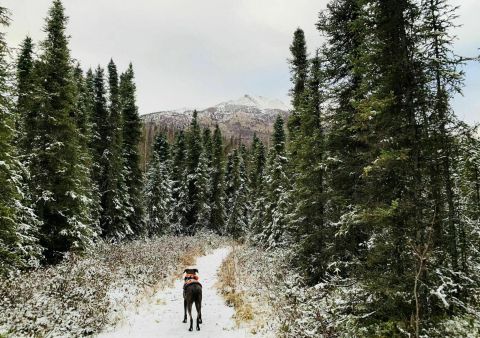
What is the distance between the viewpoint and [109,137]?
30344 mm

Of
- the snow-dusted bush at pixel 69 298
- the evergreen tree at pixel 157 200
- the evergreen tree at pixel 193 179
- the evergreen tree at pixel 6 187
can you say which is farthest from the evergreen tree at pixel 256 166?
the evergreen tree at pixel 6 187

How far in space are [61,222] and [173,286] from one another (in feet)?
22.7

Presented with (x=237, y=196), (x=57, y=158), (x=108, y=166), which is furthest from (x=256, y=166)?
(x=57, y=158)

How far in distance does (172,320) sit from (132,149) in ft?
88.6

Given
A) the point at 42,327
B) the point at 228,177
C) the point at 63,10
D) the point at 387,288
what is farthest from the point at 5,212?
the point at 228,177

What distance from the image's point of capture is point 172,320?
432 inches

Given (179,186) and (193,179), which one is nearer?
(193,179)

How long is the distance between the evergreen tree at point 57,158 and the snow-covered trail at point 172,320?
21.5ft

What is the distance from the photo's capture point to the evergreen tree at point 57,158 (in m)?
17.2

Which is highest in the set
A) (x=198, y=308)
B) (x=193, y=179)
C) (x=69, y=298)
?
(x=193, y=179)

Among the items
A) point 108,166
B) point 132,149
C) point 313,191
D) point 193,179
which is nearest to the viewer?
point 313,191

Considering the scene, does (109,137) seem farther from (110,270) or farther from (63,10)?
(110,270)

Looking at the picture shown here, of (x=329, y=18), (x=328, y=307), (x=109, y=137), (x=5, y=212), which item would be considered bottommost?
(x=328, y=307)

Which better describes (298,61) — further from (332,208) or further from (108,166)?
(108,166)
